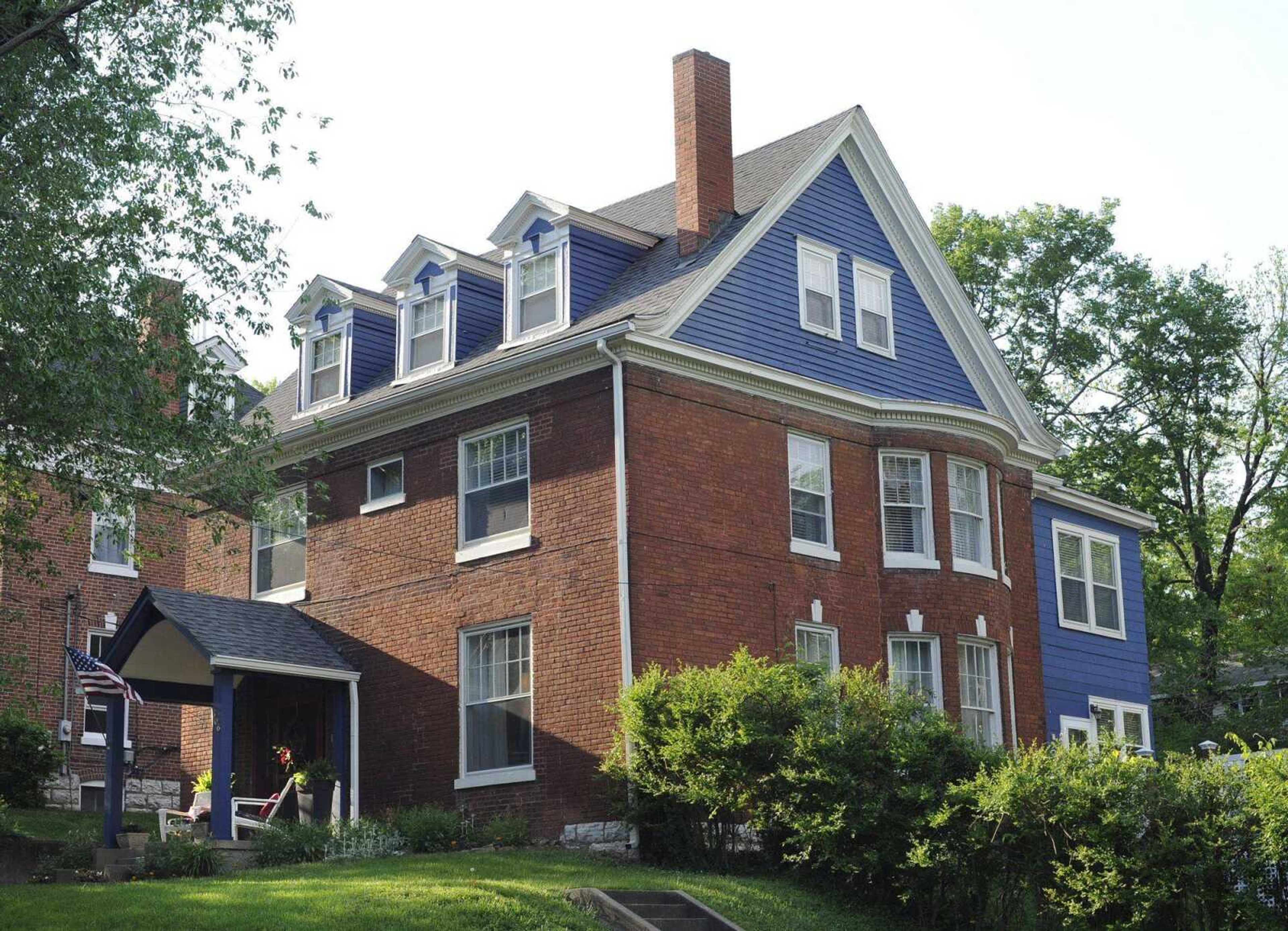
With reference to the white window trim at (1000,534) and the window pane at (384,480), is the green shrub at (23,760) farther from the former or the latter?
the white window trim at (1000,534)

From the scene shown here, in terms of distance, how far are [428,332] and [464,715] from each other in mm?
6259

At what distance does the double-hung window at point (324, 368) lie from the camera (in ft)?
89.3

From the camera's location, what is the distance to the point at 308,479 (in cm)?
2641

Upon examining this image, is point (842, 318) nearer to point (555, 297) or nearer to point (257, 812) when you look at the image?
point (555, 297)

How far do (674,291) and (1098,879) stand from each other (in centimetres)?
997

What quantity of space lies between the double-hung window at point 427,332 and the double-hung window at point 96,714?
901 cm

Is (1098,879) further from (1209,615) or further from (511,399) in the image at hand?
(1209,615)

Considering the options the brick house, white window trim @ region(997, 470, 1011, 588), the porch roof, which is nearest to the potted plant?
the brick house

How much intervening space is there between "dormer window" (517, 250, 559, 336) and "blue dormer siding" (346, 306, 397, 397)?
3.27m

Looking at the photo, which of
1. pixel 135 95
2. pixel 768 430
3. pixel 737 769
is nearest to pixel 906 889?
pixel 737 769

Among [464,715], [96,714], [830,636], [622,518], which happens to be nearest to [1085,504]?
[830,636]

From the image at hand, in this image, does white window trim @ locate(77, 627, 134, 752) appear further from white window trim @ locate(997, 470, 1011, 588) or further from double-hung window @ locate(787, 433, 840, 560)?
white window trim @ locate(997, 470, 1011, 588)

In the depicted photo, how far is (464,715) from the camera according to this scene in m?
23.1

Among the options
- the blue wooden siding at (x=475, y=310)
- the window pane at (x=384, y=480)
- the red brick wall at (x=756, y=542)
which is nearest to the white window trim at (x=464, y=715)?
the red brick wall at (x=756, y=542)
